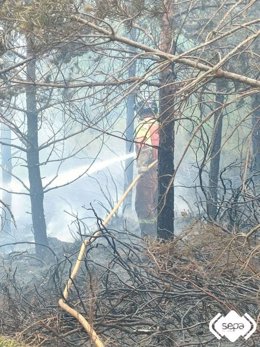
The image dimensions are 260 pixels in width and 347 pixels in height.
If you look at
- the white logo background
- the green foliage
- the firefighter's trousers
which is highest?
the white logo background

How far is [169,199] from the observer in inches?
387

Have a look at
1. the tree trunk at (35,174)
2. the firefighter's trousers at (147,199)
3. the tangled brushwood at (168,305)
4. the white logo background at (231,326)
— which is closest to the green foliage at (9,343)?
the tangled brushwood at (168,305)

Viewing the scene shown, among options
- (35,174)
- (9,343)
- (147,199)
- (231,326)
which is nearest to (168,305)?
(231,326)

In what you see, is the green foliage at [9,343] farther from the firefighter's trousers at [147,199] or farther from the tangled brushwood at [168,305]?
the firefighter's trousers at [147,199]

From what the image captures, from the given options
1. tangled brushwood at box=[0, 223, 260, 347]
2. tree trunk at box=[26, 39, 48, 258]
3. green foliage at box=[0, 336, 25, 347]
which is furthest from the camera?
tree trunk at box=[26, 39, 48, 258]

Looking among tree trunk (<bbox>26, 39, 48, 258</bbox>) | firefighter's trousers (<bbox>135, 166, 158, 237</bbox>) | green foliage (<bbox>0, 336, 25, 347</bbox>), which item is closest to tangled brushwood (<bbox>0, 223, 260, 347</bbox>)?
green foliage (<bbox>0, 336, 25, 347</bbox>)

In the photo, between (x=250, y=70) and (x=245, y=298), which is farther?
(x=250, y=70)

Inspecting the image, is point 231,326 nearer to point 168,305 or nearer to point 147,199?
point 168,305

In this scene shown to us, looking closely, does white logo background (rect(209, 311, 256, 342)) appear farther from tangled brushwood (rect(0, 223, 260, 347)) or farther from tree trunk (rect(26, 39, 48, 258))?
tree trunk (rect(26, 39, 48, 258))

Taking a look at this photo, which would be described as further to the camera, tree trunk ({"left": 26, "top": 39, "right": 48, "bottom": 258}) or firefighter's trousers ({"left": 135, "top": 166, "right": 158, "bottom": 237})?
tree trunk ({"left": 26, "top": 39, "right": 48, "bottom": 258})

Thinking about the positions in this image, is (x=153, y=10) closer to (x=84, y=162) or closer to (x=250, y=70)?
(x=250, y=70)

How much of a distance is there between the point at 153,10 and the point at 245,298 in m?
3.72

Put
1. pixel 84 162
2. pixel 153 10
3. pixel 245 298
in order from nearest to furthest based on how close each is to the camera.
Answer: pixel 245 298 < pixel 153 10 < pixel 84 162

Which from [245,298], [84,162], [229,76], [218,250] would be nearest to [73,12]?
[229,76]
